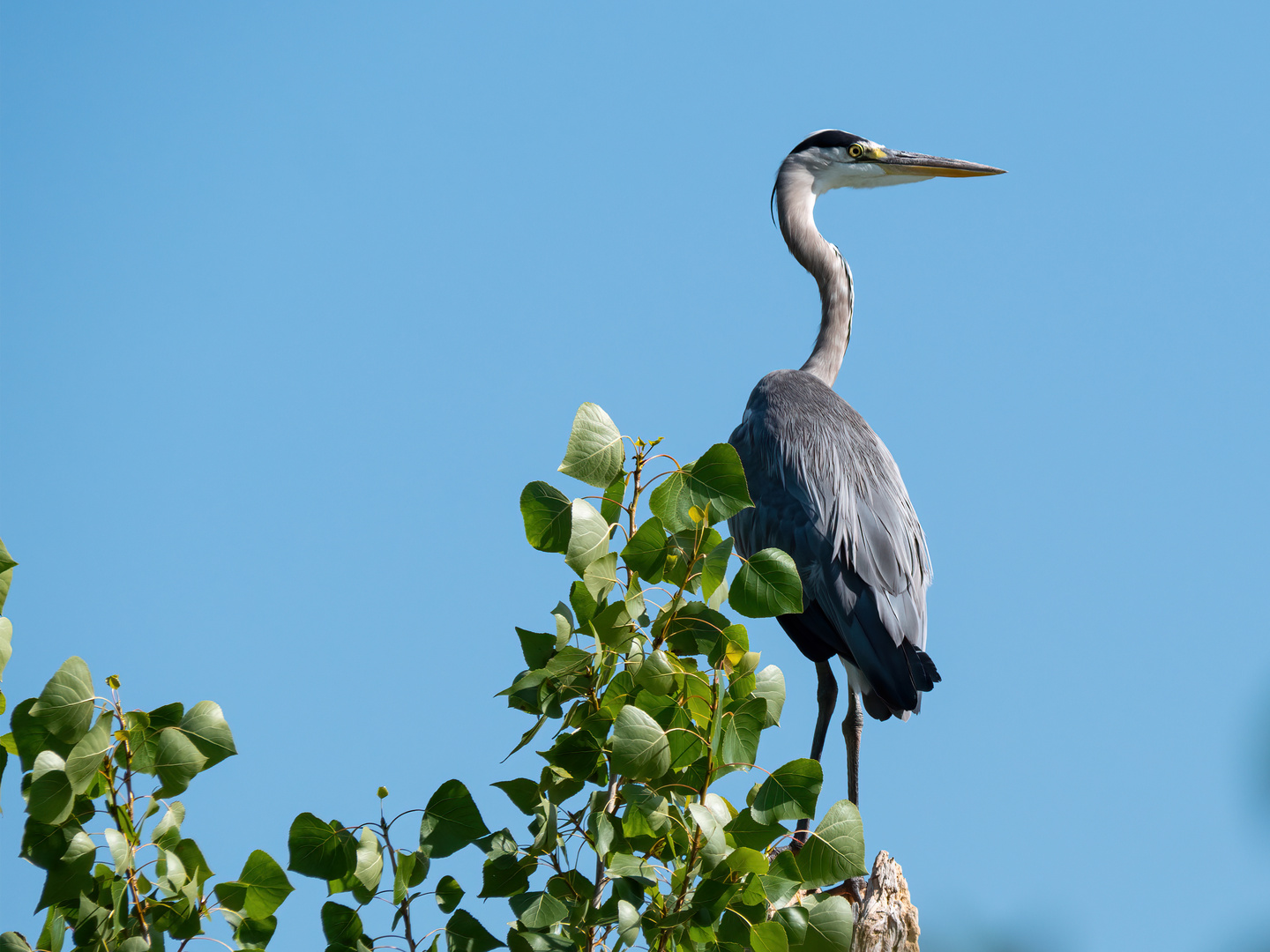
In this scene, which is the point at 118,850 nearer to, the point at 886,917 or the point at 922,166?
the point at 886,917

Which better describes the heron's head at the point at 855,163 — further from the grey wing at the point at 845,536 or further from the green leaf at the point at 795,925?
the green leaf at the point at 795,925

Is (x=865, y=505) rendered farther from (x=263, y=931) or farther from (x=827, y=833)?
(x=263, y=931)

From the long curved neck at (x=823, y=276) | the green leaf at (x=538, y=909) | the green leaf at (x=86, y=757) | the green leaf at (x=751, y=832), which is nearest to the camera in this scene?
the green leaf at (x=86, y=757)

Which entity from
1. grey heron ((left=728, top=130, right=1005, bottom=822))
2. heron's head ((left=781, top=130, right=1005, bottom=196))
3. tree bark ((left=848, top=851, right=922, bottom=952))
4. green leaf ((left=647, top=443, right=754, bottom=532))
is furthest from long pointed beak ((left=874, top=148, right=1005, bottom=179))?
green leaf ((left=647, top=443, right=754, bottom=532))

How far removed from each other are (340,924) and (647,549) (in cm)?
85

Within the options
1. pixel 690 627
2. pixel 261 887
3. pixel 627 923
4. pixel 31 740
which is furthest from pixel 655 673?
pixel 31 740

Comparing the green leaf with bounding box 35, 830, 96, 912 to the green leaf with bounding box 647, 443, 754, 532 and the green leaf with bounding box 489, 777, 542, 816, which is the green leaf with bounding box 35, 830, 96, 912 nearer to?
the green leaf with bounding box 489, 777, 542, 816

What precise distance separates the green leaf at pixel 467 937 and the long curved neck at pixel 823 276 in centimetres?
572

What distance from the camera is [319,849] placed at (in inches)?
83.2

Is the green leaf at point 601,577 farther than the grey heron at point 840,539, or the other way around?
the grey heron at point 840,539

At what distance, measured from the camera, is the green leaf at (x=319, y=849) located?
6.89 ft

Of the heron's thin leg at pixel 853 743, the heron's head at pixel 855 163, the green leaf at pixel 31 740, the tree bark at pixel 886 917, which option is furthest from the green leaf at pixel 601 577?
the heron's head at pixel 855 163

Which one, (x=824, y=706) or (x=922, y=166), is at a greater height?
(x=922, y=166)

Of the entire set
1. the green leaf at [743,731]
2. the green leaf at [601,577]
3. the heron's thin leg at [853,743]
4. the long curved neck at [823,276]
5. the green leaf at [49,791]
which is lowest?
the green leaf at [49,791]
